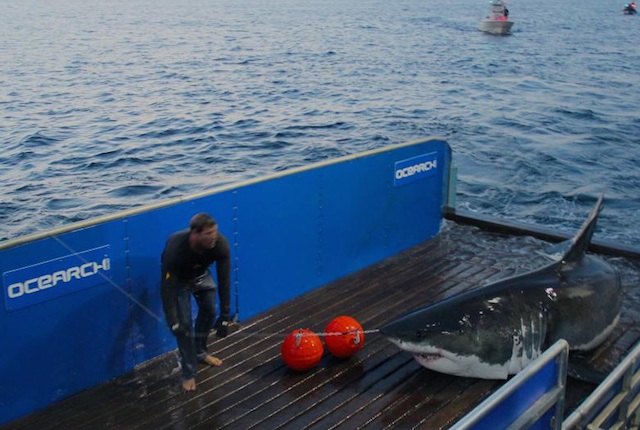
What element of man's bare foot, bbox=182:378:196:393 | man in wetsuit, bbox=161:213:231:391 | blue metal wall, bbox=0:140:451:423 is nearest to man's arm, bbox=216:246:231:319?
man in wetsuit, bbox=161:213:231:391

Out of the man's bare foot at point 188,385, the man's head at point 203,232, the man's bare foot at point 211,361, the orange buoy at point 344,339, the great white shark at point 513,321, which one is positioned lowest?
the man's bare foot at point 211,361

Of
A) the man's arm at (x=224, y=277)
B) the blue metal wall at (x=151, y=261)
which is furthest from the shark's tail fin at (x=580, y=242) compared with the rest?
the man's arm at (x=224, y=277)

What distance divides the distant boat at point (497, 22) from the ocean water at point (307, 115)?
108cm

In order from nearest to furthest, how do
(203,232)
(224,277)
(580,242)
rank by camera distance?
1. (203,232)
2. (224,277)
3. (580,242)

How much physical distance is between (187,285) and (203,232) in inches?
31.2

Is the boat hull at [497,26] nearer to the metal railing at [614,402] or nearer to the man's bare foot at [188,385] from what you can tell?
the man's bare foot at [188,385]

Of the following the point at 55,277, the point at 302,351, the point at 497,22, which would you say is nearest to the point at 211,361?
the point at 302,351

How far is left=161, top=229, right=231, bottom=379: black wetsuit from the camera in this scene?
7.17 m

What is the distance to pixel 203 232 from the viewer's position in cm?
691

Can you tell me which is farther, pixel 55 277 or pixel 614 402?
pixel 55 277

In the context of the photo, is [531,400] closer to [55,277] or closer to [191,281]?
[191,281]

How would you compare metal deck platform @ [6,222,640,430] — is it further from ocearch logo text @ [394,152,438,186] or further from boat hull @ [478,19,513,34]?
boat hull @ [478,19,513,34]

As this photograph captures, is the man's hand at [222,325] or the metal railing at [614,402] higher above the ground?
the metal railing at [614,402]

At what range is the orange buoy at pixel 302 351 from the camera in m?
7.67
